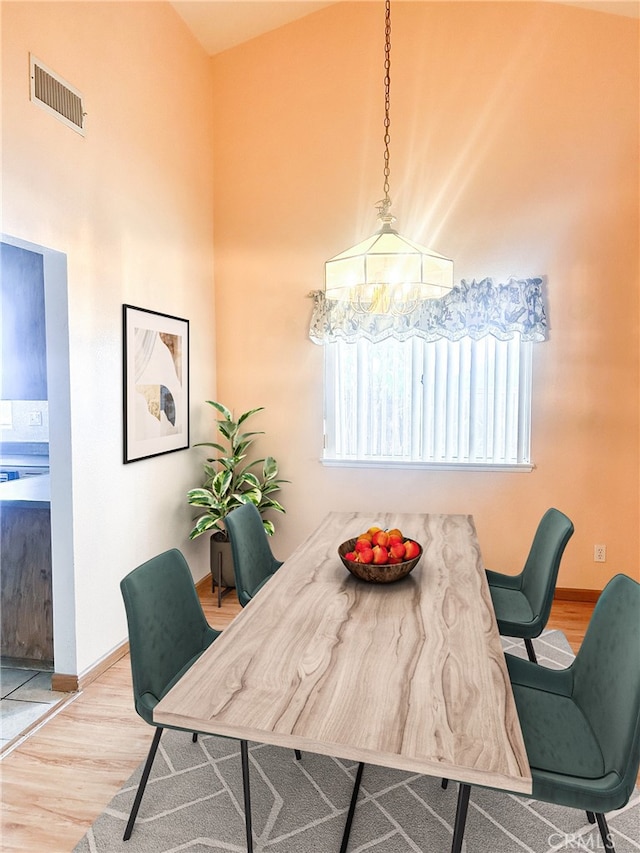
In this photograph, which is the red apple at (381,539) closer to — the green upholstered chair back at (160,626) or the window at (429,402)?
the green upholstered chair back at (160,626)

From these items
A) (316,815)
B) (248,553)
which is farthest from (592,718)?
(248,553)

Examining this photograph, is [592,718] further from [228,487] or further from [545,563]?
[228,487]

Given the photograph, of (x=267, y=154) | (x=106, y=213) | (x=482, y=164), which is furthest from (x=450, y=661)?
(x=267, y=154)

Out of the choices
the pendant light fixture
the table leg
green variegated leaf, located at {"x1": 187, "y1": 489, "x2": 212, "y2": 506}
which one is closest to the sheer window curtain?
green variegated leaf, located at {"x1": 187, "y1": 489, "x2": 212, "y2": 506}

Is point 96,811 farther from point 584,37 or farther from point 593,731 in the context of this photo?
point 584,37

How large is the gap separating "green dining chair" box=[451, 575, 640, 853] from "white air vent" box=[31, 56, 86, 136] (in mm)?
2816

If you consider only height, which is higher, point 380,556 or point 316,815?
point 380,556

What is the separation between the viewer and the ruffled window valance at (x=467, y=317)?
147 inches

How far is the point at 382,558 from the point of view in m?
2.04

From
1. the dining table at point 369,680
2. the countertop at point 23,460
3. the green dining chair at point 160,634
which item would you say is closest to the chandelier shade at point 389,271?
the dining table at point 369,680

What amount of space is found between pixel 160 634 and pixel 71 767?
2.58 ft

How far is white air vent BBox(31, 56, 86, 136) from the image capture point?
7.68ft

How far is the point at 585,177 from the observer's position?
12.2ft

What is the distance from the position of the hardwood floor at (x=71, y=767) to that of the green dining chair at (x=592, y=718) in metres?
1.29
